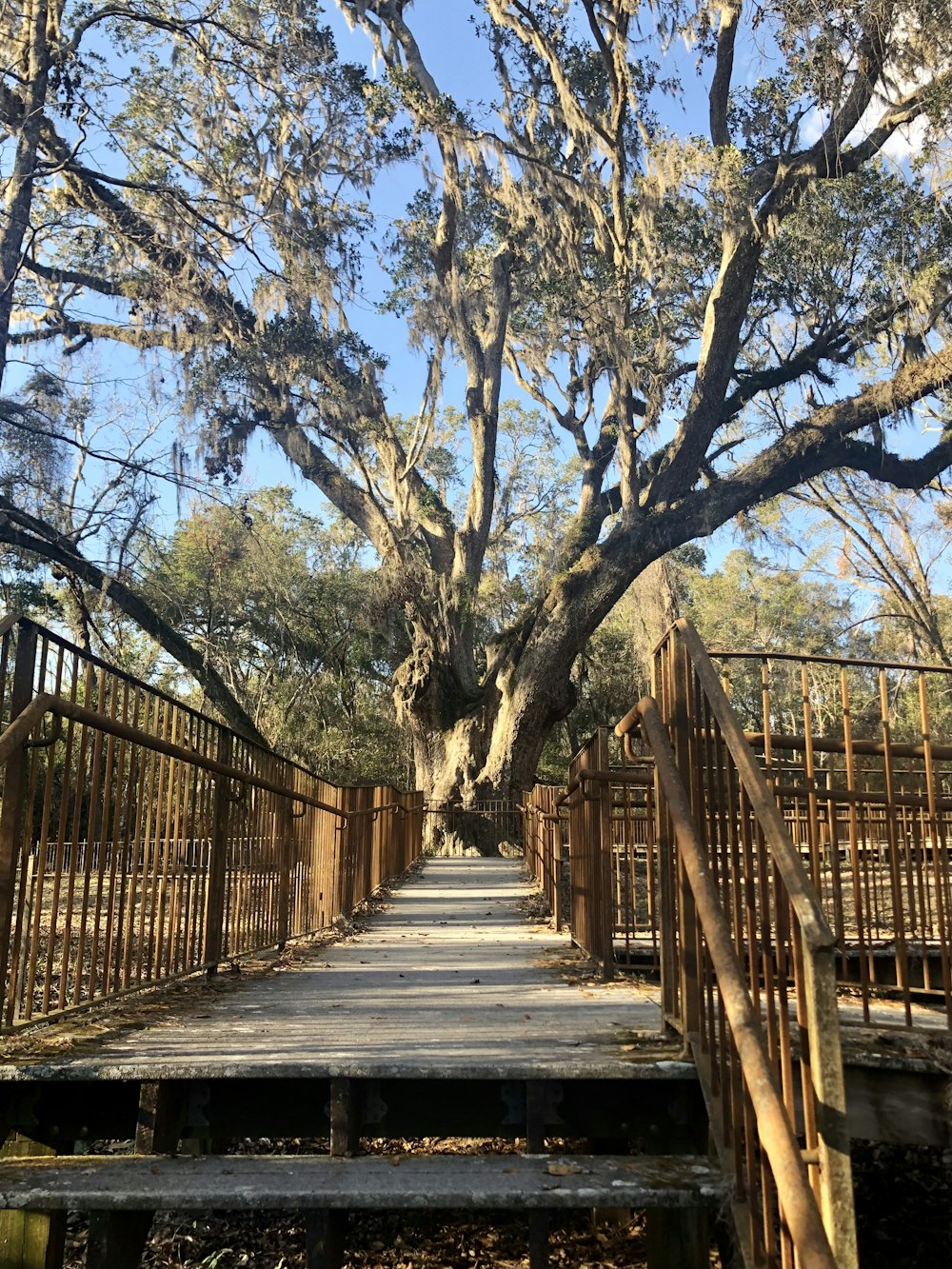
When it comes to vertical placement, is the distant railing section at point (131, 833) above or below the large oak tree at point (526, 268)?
below

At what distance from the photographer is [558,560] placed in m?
22.9

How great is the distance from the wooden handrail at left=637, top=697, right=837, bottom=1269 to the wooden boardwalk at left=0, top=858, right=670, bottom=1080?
91cm

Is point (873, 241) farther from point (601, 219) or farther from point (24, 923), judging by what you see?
point (24, 923)

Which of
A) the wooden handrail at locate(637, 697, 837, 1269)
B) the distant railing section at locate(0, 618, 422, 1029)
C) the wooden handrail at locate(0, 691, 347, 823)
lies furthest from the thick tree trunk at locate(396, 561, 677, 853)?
the wooden handrail at locate(637, 697, 837, 1269)

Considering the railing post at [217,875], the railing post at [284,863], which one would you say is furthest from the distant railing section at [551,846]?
the railing post at [217,875]

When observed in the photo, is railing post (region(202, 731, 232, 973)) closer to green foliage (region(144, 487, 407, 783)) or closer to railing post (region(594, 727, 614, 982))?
railing post (region(594, 727, 614, 982))

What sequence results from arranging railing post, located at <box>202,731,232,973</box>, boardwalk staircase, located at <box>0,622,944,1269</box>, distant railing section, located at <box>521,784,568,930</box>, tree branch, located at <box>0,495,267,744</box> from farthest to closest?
1. tree branch, located at <box>0,495,267,744</box>
2. distant railing section, located at <box>521,784,568,930</box>
3. railing post, located at <box>202,731,232,973</box>
4. boardwalk staircase, located at <box>0,622,944,1269</box>

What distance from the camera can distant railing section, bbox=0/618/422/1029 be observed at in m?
3.77

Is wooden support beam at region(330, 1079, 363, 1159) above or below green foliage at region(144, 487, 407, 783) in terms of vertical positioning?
below

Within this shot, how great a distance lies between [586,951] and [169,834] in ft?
9.74

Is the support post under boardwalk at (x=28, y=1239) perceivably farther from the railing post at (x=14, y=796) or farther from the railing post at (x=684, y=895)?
the railing post at (x=684, y=895)

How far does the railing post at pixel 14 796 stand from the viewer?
3520 mm

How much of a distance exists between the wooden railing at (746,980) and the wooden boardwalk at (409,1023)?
0.44m

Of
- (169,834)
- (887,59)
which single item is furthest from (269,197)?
(169,834)
